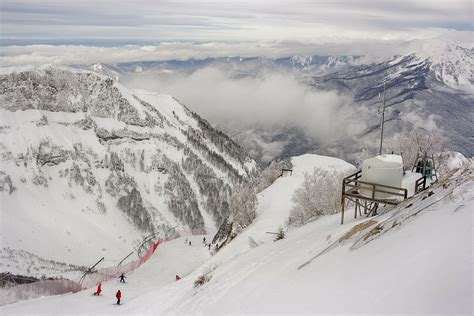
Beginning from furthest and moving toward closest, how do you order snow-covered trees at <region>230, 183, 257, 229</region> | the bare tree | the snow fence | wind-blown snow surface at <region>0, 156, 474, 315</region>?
the snow fence
snow-covered trees at <region>230, 183, 257, 229</region>
the bare tree
wind-blown snow surface at <region>0, 156, 474, 315</region>

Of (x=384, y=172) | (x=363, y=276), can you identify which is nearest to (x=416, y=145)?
(x=384, y=172)

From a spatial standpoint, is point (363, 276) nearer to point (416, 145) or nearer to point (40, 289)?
point (416, 145)

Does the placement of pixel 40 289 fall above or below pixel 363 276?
below

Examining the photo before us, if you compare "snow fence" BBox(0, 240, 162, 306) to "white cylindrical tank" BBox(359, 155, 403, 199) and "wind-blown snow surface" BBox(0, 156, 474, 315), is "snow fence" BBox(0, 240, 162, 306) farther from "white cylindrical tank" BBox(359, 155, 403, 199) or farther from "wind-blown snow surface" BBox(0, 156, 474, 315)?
"white cylindrical tank" BBox(359, 155, 403, 199)

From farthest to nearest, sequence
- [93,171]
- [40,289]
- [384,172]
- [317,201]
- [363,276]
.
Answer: [93,171] < [40,289] < [317,201] < [384,172] < [363,276]

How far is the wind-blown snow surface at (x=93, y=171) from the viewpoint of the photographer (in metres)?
110

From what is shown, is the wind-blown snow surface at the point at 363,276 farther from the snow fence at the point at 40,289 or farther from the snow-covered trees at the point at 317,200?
the snow fence at the point at 40,289

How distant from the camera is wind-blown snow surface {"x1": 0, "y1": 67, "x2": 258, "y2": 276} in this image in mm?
109812

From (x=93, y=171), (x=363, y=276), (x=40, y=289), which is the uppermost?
(x=363, y=276)

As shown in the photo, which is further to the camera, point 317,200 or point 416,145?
point 416,145

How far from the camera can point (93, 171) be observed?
146 meters

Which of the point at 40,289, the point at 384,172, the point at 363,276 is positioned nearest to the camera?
the point at 363,276

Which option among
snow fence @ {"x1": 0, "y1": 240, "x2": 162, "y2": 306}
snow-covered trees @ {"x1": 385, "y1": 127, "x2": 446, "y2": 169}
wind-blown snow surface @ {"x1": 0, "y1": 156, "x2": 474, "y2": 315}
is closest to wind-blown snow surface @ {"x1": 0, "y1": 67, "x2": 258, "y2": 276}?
snow fence @ {"x1": 0, "y1": 240, "x2": 162, "y2": 306}

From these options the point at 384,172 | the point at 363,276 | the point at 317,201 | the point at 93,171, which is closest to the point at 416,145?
the point at 317,201
